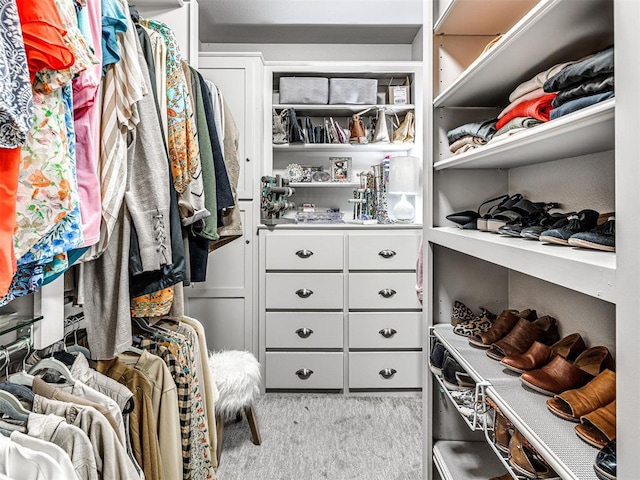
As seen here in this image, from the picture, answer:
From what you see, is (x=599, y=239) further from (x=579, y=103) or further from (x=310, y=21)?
(x=310, y=21)

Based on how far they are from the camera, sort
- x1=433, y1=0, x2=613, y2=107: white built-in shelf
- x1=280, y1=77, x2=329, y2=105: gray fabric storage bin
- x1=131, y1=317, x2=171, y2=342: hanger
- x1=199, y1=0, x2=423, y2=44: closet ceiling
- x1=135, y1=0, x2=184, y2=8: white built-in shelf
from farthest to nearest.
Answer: x1=280, y1=77, x2=329, y2=105: gray fabric storage bin < x1=199, y1=0, x2=423, y2=44: closet ceiling < x1=135, y1=0, x2=184, y2=8: white built-in shelf < x1=131, y1=317, x2=171, y2=342: hanger < x1=433, y1=0, x2=613, y2=107: white built-in shelf

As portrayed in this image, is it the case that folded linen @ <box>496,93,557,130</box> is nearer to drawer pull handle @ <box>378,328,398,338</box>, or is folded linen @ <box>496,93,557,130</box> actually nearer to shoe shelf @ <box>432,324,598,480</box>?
shoe shelf @ <box>432,324,598,480</box>

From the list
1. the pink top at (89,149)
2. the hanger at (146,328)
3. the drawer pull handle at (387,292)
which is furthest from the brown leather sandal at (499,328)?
the drawer pull handle at (387,292)

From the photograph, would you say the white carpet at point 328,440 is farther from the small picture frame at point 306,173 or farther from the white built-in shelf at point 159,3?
the white built-in shelf at point 159,3

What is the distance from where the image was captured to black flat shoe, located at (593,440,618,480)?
73 centimetres

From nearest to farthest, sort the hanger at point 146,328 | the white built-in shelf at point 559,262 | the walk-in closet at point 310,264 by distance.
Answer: the white built-in shelf at point 559,262
the walk-in closet at point 310,264
the hanger at point 146,328

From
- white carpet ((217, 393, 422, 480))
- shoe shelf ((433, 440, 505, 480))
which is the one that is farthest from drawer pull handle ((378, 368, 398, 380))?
shoe shelf ((433, 440, 505, 480))

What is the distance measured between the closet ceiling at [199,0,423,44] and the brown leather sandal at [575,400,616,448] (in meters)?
2.72

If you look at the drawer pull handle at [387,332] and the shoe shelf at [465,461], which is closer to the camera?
the shoe shelf at [465,461]

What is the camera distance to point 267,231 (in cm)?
287

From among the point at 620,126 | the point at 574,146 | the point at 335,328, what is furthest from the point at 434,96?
the point at 335,328

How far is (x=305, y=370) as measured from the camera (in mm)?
2889

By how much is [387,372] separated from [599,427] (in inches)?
80.9

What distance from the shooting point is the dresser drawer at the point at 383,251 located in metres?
2.86
